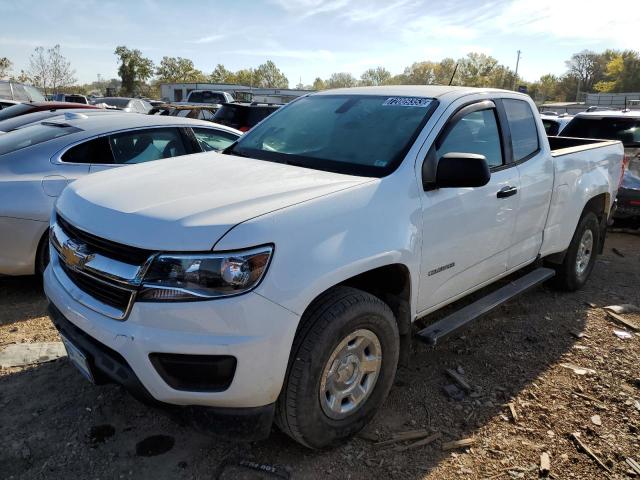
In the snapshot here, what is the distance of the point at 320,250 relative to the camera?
7.51 ft

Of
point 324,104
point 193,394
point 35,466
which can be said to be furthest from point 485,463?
point 324,104

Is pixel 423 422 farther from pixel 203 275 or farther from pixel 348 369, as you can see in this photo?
pixel 203 275

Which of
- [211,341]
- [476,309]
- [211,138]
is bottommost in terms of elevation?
[476,309]

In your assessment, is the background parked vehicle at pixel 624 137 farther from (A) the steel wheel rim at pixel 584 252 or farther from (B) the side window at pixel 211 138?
(B) the side window at pixel 211 138

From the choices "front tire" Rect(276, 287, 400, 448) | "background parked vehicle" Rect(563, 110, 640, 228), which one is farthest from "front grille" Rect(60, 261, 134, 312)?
"background parked vehicle" Rect(563, 110, 640, 228)

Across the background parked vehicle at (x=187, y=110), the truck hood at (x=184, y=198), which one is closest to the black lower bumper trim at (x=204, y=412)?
the truck hood at (x=184, y=198)

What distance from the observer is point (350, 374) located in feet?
8.61

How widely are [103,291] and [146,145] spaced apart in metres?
3.13

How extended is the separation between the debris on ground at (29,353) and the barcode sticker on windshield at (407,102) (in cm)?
283

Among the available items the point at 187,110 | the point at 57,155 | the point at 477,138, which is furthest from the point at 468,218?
the point at 187,110

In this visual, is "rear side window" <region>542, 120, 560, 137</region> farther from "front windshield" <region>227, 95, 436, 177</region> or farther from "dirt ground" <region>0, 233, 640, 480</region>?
"front windshield" <region>227, 95, 436, 177</region>

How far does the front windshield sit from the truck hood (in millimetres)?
184

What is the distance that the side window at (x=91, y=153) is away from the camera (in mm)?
4609

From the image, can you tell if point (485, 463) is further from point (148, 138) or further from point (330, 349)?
point (148, 138)
